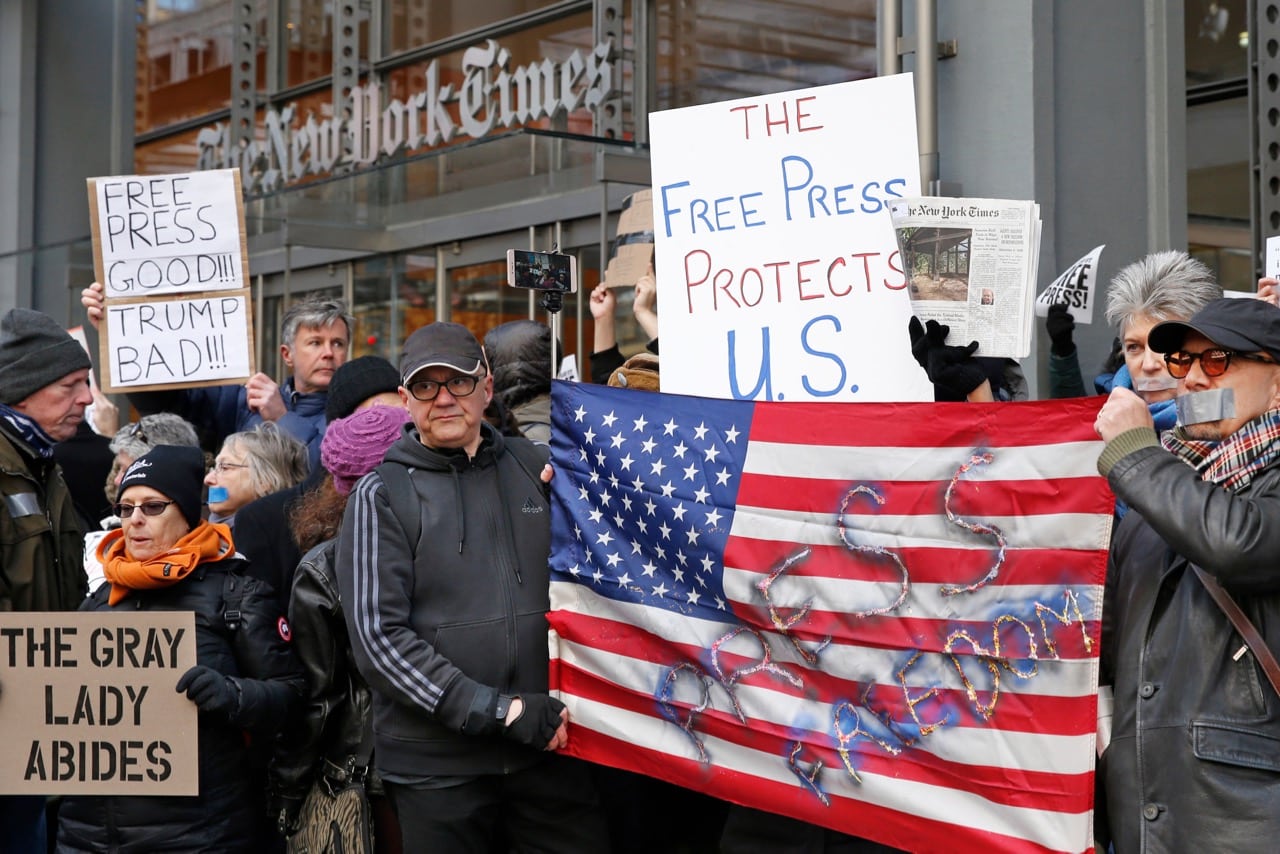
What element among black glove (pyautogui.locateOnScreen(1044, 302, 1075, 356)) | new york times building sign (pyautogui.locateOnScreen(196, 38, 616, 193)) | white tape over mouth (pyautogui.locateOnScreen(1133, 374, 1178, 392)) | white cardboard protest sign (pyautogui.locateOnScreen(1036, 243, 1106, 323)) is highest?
new york times building sign (pyautogui.locateOnScreen(196, 38, 616, 193))

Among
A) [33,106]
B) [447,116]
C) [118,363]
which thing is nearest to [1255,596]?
[118,363]

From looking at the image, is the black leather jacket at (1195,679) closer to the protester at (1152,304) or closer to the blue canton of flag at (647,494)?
the protester at (1152,304)

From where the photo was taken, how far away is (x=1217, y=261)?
25.8 ft

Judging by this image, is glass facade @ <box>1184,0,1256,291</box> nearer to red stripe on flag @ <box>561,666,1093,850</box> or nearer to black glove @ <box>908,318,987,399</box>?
black glove @ <box>908,318,987,399</box>

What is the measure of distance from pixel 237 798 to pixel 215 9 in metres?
11.7

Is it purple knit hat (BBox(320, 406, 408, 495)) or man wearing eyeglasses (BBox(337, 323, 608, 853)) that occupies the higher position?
purple knit hat (BBox(320, 406, 408, 495))

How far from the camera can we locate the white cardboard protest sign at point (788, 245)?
13.6ft

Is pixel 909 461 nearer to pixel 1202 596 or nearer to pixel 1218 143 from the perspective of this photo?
pixel 1202 596

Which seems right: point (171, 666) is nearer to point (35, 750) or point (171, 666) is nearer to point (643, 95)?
point (35, 750)

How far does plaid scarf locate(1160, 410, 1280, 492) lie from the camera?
3.00 m

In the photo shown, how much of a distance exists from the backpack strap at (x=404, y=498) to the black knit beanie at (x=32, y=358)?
1989 mm

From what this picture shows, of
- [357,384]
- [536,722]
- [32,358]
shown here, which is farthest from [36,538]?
[536,722]

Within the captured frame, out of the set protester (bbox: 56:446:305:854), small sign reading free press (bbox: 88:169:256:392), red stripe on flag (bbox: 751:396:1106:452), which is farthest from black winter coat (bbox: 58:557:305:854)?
small sign reading free press (bbox: 88:169:256:392)

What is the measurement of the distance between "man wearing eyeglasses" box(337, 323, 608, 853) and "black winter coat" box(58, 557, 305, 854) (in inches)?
19.8
